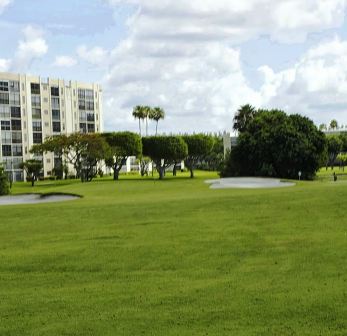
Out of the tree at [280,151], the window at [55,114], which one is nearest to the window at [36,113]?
the window at [55,114]

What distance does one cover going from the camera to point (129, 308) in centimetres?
1451

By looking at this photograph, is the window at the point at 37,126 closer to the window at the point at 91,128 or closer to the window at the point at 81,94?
the window at the point at 81,94

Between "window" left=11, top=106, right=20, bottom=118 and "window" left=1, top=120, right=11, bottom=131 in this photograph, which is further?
"window" left=11, top=106, right=20, bottom=118

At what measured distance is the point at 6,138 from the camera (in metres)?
130

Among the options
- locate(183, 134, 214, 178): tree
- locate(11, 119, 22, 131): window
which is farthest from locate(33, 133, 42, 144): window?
locate(183, 134, 214, 178): tree

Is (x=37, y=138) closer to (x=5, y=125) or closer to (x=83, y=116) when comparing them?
(x=5, y=125)

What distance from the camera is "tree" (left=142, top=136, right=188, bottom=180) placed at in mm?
100300

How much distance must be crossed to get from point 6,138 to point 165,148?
4648 centimetres

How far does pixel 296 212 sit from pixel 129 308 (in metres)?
15.5

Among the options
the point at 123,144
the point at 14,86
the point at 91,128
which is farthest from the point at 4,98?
the point at 123,144

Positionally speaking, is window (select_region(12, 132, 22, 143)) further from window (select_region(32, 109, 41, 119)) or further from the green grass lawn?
the green grass lawn

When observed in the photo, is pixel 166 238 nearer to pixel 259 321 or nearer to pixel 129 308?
pixel 129 308

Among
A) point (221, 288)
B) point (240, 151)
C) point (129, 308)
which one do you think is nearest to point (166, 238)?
point (221, 288)

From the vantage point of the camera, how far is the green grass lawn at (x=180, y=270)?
43.9 ft
